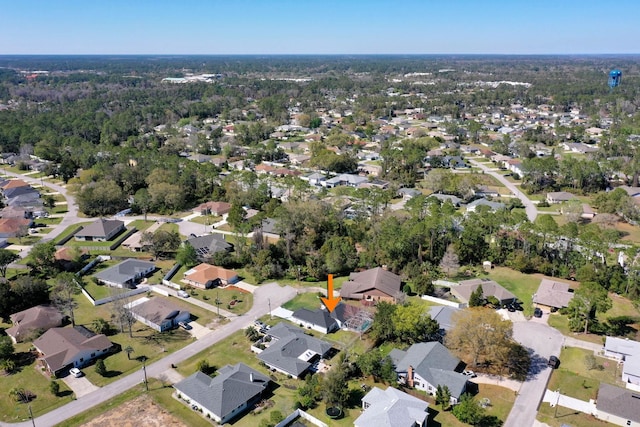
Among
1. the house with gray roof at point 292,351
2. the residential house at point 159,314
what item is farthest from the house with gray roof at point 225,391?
the residential house at point 159,314

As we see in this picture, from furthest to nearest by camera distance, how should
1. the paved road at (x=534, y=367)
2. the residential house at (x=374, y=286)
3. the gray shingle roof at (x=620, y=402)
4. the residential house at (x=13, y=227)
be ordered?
the residential house at (x=13, y=227) < the residential house at (x=374, y=286) < the paved road at (x=534, y=367) < the gray shingle roof at (x=620, y=402)

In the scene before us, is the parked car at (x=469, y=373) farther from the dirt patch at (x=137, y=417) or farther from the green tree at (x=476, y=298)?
the dirt patch at (x=137, y=417)

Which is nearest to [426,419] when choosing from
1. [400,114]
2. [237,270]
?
[237,270]

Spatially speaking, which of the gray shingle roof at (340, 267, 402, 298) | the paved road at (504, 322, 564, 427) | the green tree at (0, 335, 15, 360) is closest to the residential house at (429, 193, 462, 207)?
the gray shingle roof at (340, 267, 402, 298)

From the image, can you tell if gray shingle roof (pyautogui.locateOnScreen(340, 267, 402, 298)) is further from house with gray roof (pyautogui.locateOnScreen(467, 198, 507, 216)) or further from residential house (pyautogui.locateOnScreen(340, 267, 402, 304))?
house with gray roof (pyautogui.locateOnScreen(467, 198, 507, 216))

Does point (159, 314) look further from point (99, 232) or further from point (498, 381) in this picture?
point (498, 381)

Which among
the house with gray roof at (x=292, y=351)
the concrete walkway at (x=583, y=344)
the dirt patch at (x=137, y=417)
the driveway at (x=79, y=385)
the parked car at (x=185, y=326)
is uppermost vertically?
the house with gray roof at (x=292, y=351)

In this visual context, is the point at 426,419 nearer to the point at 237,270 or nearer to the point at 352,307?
the point at 352,307
